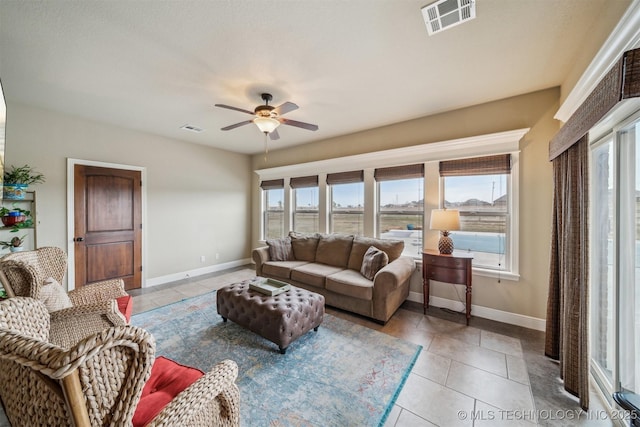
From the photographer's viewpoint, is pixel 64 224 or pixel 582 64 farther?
pixel 64 224

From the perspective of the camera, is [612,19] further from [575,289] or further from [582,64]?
[575,289]

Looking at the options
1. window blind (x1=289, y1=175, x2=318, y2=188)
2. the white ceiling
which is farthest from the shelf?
window blind (x1=289, y1=175, x2=318, y2=188)

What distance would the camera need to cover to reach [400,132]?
3854mm

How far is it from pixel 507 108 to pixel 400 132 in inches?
53.4

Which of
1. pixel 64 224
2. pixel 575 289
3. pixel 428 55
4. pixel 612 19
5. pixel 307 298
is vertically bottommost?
pixel 307 298

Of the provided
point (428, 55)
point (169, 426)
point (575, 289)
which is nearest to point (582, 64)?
point (428, 55)

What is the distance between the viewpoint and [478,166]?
3178mm

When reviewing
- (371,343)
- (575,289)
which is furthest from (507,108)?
(371,343)

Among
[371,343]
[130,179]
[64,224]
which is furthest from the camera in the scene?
[130,179]

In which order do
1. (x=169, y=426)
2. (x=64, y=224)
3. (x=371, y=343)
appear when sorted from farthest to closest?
(x=64, y=224)
(x=371, y=343)
(x=169, y=426)

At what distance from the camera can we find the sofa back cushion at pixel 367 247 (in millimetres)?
3547

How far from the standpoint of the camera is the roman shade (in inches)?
44.9

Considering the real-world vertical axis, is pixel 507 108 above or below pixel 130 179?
above

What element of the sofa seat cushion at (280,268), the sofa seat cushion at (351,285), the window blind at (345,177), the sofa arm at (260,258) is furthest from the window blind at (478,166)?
the sofa arm at (260,258)
